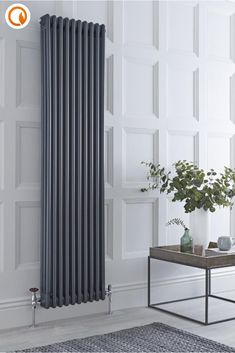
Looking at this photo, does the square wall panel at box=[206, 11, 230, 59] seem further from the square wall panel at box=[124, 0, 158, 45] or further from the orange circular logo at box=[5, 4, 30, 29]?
the orange circular logo at box=[5, 4, 30, 29]

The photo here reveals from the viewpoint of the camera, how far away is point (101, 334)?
3289 mm

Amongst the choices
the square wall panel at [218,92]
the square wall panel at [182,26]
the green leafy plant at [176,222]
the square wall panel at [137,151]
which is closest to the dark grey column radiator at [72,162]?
the square wall panel at [137,151]

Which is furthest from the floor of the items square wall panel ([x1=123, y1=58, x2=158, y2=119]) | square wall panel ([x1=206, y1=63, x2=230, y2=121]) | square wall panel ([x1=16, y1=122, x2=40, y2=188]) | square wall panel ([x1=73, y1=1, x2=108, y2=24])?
square wall panel ([x1=73, y1=1, x2=108, y2=24])

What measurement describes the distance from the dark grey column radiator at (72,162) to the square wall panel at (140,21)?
38 centimetres

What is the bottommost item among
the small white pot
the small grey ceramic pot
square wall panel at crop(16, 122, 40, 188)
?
the small grey ceramic pot

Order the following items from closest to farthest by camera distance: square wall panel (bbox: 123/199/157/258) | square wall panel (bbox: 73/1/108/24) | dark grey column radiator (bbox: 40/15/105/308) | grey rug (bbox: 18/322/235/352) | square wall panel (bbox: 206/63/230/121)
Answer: grey rug (bbox: 18/322/235/352) < dark grey column radiator (bbox: 40/15/105/308) < square wall panel (bbox: 73/1/108/24) < square wall panel (bbox: 123/199/157/258) < square wall panel (bbox: 206/63/230/121)

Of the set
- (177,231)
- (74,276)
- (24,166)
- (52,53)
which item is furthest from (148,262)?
(52,53)

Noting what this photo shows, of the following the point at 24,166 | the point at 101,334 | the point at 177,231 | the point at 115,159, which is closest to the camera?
the point at 101,334

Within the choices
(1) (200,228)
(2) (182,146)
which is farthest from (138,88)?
(1) (200,228)

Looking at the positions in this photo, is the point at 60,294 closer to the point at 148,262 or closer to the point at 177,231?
the point at 148,262

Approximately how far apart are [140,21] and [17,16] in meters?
1.00

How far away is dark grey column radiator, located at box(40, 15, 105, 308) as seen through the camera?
3453mm

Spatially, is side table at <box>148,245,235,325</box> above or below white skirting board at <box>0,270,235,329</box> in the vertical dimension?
above

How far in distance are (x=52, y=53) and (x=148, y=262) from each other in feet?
5.37
